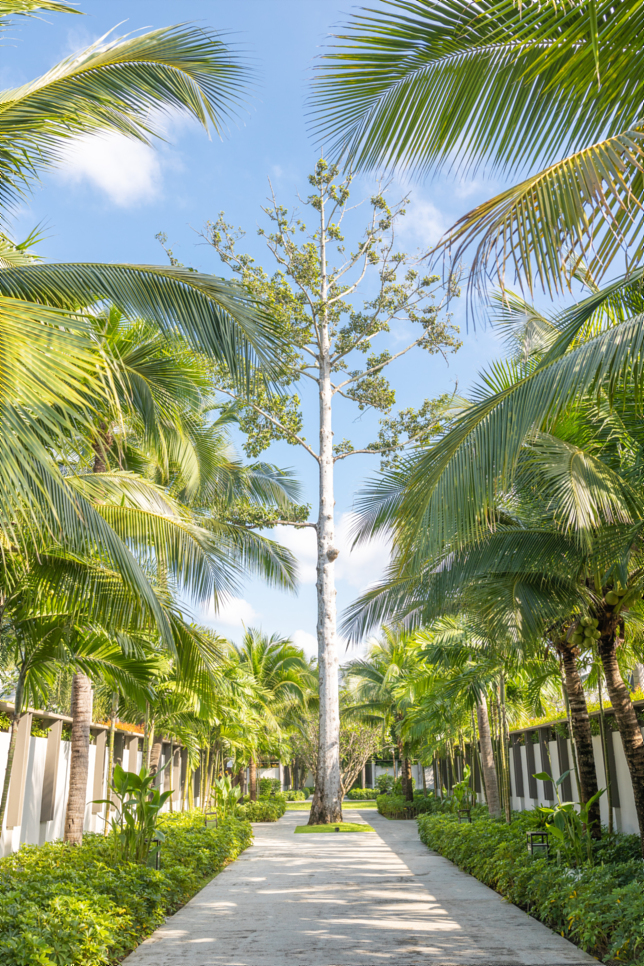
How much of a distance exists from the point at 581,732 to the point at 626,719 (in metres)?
Answer: 1.84

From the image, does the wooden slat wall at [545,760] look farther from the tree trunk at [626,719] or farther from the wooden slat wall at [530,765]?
the tree trunk at [626,719]

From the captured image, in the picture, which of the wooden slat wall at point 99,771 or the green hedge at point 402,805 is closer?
the wooden slat wall at point 99,771

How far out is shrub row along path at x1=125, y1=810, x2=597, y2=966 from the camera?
19.0ft

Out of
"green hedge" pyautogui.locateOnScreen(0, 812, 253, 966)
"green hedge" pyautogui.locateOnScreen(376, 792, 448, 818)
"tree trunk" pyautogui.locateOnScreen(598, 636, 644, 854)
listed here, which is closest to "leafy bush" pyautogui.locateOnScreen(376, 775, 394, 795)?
"green hedge" pyautogui.locateOnScreen(376, 792, 448, 818)

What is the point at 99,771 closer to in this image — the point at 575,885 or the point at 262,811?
the point at 575,885

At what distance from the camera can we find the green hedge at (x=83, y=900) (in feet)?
15.9

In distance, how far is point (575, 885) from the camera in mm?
6453

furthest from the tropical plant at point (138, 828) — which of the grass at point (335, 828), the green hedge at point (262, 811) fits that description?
the green hedge at point (262, 811)

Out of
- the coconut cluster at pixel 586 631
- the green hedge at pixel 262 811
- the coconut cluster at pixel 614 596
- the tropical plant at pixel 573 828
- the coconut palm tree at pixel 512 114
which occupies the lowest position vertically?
the green hedge at pixel 262 811

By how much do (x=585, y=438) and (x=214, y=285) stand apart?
393 cm

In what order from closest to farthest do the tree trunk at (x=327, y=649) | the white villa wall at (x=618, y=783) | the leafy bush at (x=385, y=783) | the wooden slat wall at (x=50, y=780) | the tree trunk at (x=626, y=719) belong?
the tree trunk at (x=626, y=719)
the white villa wall at (x=618, y=783)
the wooden slat wall at (x=50, y=780)
the tree trunk at (x=327, y=649)
the leafy bush at (x=385, y=783)

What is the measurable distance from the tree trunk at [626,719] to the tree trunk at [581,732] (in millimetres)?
1410

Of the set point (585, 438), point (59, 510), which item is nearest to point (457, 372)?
point (585, 438)

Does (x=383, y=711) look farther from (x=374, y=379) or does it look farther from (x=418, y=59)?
(x=418, y=59)
